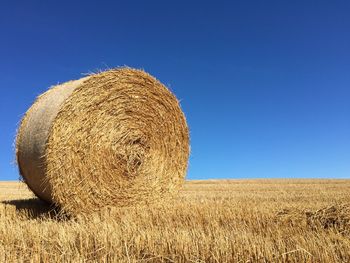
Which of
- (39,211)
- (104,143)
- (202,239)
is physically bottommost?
(202,239)

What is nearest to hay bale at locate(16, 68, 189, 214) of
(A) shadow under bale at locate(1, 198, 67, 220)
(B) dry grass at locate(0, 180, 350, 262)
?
(A) shadow under bale at locate(1, 198, 67, 220)

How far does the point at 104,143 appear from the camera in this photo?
8461 mm

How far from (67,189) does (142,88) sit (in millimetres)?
2492

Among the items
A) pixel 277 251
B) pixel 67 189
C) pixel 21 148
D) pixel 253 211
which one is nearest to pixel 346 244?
pixel 277 251

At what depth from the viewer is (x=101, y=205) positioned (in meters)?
8.30

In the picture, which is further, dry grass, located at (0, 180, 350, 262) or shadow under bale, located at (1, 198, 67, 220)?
shadow under bale, located at (1, 198, 67, 220)

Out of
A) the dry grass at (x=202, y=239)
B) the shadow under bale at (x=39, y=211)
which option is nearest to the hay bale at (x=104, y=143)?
the shadow under bale at (x=39, y=211)

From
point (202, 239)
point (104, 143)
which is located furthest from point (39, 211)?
point (202, 239)

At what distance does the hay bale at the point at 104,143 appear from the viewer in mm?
7844

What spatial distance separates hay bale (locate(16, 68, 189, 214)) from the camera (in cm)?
784

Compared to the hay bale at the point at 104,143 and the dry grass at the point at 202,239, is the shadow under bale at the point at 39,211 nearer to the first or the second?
the hay bale at the point at 104,143

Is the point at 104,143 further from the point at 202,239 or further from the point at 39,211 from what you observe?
the point at 202,239

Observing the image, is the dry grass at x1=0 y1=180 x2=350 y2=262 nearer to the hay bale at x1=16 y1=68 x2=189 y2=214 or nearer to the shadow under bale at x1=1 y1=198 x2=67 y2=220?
the hay bale at x1=16 y1=68 x2=189 y2=214

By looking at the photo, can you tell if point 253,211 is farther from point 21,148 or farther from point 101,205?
point 21,148
